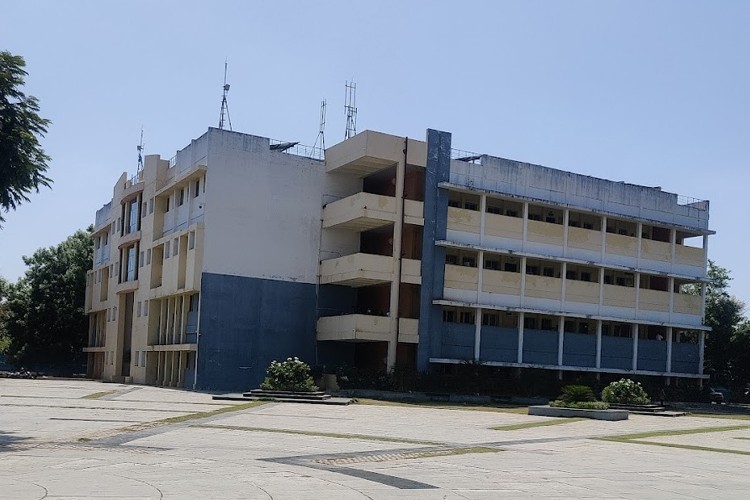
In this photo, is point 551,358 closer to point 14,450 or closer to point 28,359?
point 14,450

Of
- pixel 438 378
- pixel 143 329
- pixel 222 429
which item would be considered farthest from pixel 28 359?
pixel 222 429

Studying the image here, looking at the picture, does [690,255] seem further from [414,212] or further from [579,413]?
[579,413]

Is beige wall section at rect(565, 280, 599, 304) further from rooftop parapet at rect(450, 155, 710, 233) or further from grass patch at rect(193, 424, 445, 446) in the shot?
grass patch at rect(193, 424, 445, 446)

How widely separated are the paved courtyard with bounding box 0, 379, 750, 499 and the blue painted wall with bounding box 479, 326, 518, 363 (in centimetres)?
1716

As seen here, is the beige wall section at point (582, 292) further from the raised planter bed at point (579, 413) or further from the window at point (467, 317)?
the raised planter bed at point (579, 413)

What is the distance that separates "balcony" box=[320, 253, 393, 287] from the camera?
47625mm

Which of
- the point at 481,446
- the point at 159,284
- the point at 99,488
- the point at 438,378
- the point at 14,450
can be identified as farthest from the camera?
the point at 159,284

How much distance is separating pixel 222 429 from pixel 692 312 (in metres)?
42.2

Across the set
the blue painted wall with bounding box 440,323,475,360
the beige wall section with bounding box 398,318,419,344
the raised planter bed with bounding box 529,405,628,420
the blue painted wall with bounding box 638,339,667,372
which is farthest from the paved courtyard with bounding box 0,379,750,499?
the blue painted wall with bounding box 638,339,667,372

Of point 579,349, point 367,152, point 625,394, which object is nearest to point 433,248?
point 367,152

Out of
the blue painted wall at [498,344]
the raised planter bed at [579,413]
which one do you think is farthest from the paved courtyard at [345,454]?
the blue painted wall at [498,344]

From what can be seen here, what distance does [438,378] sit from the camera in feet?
157

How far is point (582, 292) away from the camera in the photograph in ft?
177

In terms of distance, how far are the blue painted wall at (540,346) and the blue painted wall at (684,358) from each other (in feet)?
32.0
